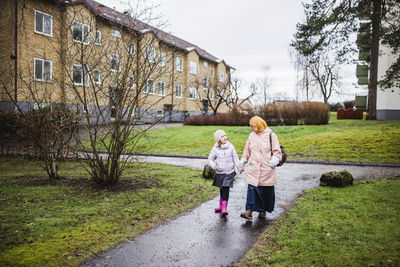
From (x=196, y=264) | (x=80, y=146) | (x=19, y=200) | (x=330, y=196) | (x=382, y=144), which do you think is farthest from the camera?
(x=382, y=144)

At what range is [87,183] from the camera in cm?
689

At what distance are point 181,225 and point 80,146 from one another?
334 cm

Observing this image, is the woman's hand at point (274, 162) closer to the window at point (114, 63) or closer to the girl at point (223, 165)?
the girl at point (223, 165)

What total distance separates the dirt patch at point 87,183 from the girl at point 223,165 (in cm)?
234

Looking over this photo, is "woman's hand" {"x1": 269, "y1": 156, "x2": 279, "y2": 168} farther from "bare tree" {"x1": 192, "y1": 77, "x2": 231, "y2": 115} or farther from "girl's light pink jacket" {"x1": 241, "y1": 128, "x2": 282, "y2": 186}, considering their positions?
"bare tree" {"x1": 192, "y1": 77, "x2": 231, "y2": 115}

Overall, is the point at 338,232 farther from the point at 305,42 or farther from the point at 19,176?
the point at 305,42

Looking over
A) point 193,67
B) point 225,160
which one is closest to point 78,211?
point 225,160

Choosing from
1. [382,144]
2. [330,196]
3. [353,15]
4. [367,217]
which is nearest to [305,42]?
[353,15]

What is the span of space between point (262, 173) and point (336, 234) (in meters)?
1.46

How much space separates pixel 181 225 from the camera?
4637 mm

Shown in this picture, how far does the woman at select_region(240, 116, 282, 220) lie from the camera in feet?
16.3

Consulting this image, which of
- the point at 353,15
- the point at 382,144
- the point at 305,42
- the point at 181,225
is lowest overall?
the point at 181,225

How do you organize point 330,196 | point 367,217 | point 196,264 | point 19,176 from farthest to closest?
point 19,176 → point 330,196 → point 367,217 → point 196,264

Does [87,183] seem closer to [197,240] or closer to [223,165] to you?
[223,165]
